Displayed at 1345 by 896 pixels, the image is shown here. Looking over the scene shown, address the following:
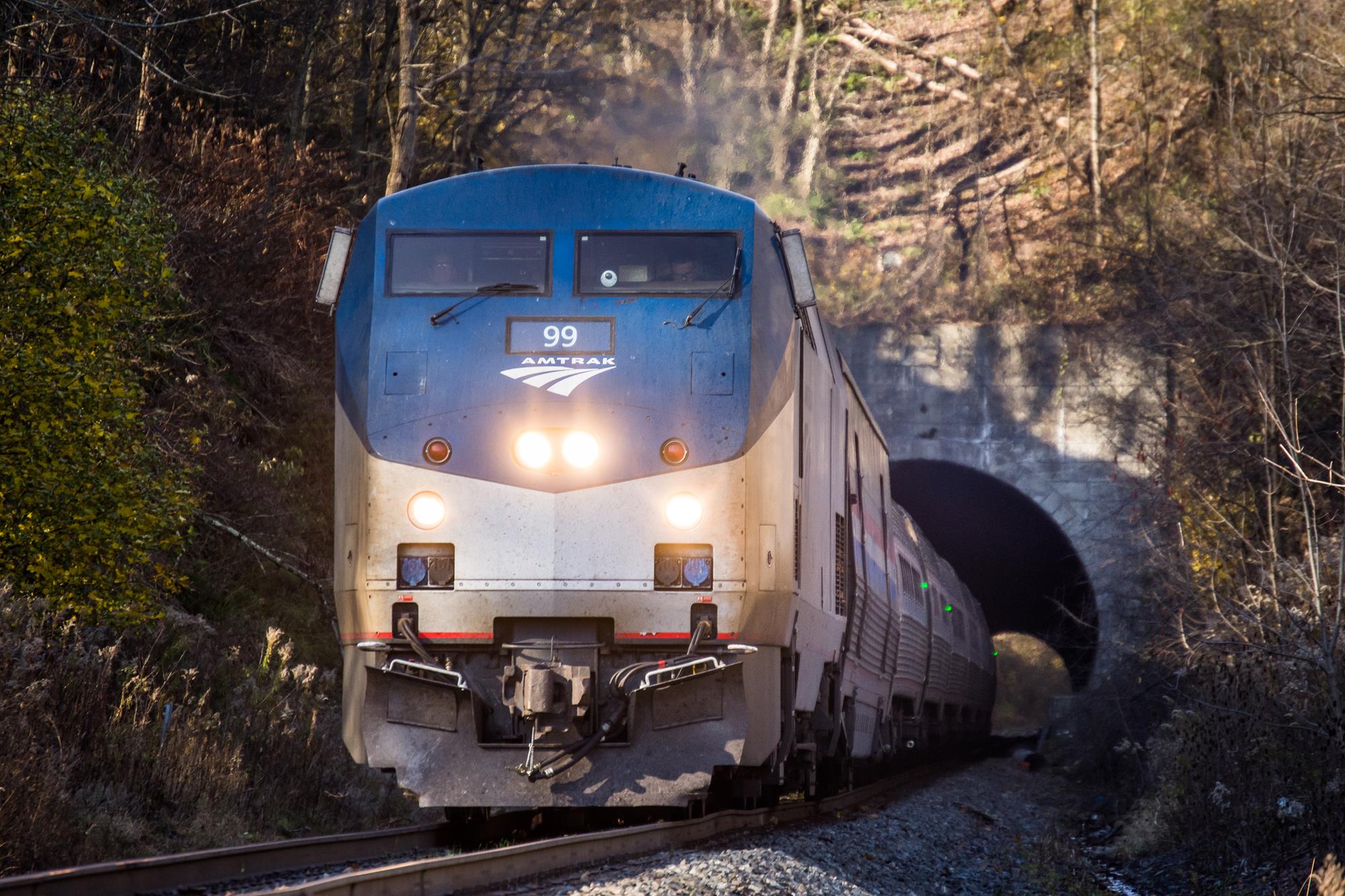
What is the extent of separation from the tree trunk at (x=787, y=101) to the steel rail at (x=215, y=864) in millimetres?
21770

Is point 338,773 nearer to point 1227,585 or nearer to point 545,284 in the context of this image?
point 545,284

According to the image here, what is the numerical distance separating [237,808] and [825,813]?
4.86 meters

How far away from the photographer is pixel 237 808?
8.45 m

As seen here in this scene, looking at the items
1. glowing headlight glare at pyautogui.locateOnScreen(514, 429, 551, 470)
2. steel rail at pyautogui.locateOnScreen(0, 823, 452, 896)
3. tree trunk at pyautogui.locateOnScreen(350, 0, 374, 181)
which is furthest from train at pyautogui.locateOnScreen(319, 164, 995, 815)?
tree trunk at pyautogui.locateOnScreen(350, 0, 374, 181)

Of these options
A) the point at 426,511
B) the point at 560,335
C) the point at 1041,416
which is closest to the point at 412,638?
the point at 426,511

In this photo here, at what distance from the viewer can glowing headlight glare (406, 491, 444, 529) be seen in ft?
23.6

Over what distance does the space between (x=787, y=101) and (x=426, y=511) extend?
77.8ft

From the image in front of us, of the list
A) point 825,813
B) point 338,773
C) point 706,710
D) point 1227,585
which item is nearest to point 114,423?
point 338,773

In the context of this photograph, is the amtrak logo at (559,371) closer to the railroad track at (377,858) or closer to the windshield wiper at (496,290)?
the windshield wiper at (496,290)

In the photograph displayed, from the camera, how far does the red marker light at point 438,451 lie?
7246mm

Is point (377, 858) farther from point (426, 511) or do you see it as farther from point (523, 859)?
point (426, 511)

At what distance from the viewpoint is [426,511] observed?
7.19 metres

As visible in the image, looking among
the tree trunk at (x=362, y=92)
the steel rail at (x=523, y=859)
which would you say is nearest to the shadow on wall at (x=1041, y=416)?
the tree trunk at (x=362, y=92)

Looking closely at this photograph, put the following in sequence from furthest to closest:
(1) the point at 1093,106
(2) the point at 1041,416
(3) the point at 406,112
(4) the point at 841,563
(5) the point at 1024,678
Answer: (5) the point at 1024,678
(1) the point at 1093,106
(2) the point at 1041,416
(3) the point at 406,112
(4) the point at 841,563
